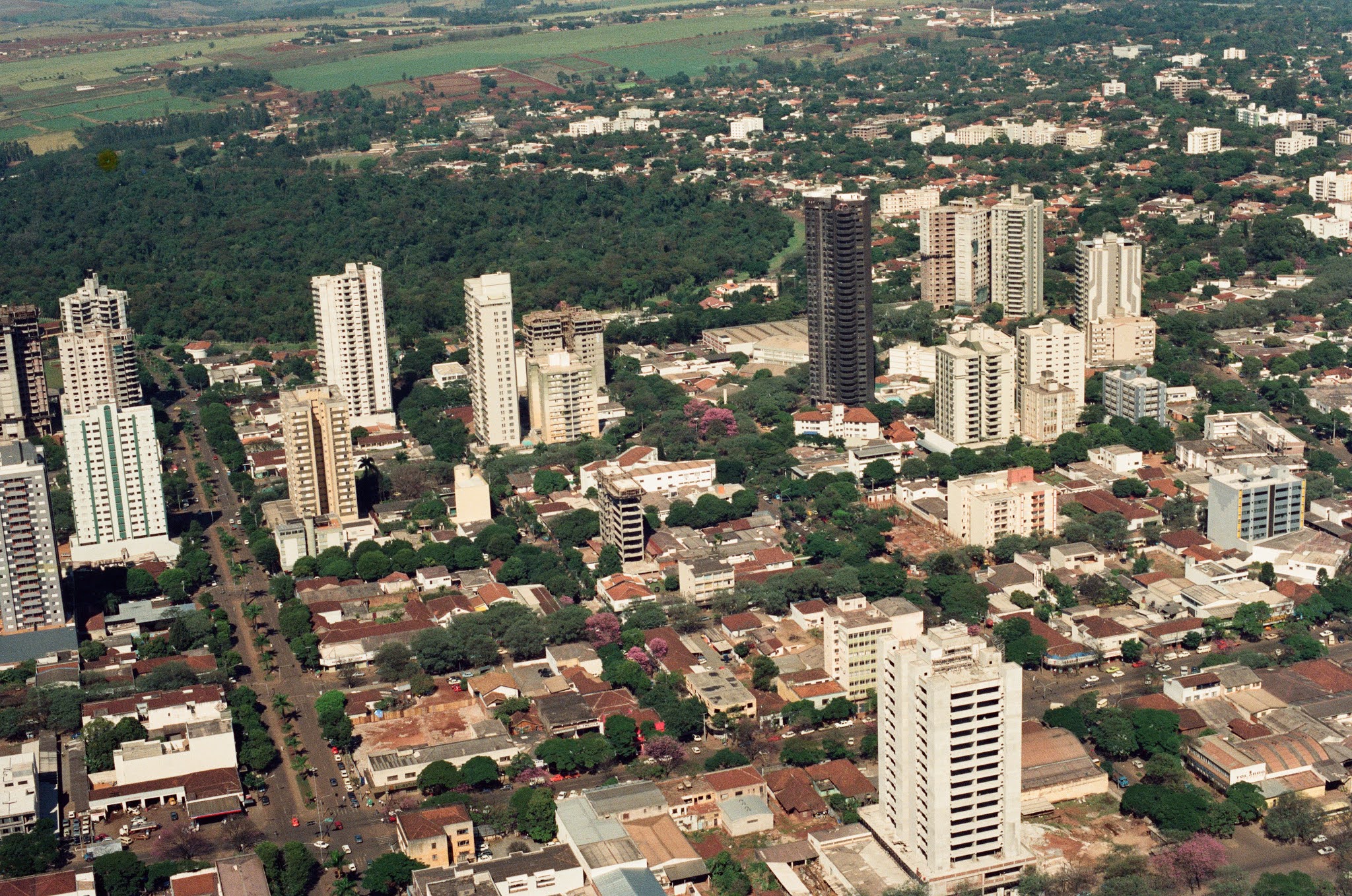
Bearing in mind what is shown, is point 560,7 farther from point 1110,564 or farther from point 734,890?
point 734,890

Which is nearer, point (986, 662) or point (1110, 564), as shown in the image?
point (986, 662)

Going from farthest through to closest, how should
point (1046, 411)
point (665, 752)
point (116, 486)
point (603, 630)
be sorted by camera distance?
point (1046, 411)
point (116, 486)
point (603, 630)
point (665, 752)

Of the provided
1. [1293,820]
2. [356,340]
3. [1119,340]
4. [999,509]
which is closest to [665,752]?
[1293,820]

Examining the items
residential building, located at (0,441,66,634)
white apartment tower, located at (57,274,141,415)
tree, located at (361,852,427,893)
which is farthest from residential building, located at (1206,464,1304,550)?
white apartment tower, located at (57,274,141,415)

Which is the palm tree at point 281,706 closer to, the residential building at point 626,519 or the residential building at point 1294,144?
the residential building at point 626,519

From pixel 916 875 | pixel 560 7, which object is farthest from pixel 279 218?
pixel 560 7

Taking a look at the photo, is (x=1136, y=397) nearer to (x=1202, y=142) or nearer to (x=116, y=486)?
(x=116, y=486)

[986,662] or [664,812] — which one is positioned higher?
[986,662]
